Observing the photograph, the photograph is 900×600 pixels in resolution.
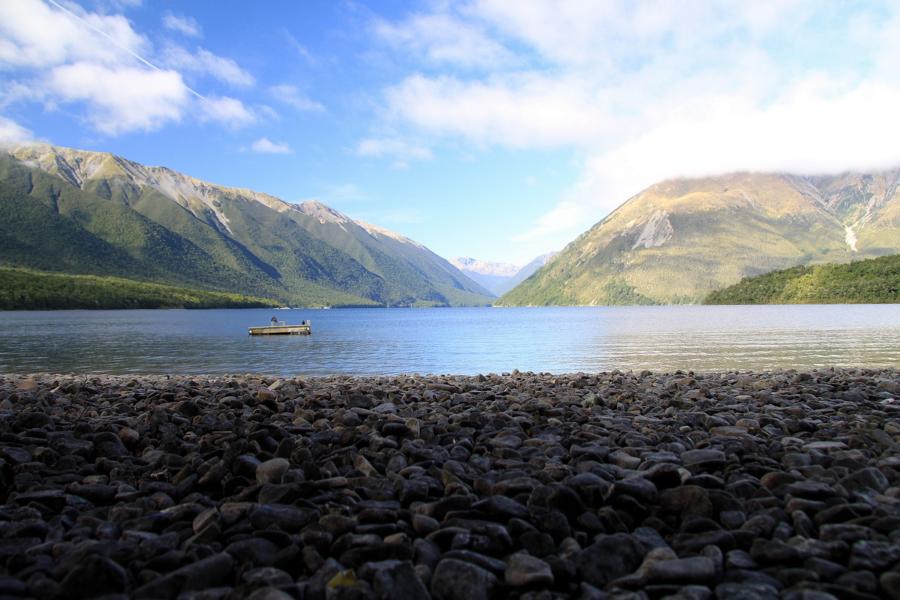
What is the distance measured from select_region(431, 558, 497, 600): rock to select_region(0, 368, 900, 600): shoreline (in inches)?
0.5

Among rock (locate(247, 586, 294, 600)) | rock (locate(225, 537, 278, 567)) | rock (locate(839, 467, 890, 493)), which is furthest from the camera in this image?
rock (locate(839, 467, 890, 493))

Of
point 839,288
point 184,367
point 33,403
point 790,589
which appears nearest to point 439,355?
point 184,367

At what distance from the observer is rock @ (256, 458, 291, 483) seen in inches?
228

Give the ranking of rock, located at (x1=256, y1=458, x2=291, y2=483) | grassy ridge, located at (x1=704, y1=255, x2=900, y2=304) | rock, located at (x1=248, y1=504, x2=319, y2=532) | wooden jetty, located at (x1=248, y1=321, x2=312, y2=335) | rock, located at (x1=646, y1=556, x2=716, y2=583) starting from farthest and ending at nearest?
1. grassy ridge, located at (x1=704, y1=255, x2=900, y2=304)
2. wooden jetty, located at (x1=248, y1=321, x2=312, y2=335)
3. rock, located at (x1=256, y1=458, x2=291, y2=483)
4. rock, located at (x1=248, y1=504, x2=319, y2=532)
5. rock, located at (x1=646, y1=556, x2=716, y2=583)

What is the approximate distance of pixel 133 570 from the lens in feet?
12.9

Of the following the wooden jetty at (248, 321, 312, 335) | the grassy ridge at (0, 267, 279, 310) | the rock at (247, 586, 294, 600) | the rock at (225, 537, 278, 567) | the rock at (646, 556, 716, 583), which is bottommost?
the wooden jetty at (248, 321, 312, 335)

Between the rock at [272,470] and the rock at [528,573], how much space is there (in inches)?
114

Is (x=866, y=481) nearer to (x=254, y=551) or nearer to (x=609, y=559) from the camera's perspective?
(x=609, y=559)

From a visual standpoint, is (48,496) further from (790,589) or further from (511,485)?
(790,589)

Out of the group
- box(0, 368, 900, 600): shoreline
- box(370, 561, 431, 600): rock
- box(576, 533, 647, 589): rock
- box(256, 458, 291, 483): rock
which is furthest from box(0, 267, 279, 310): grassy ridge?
box(576, 533, 647, 589): rock

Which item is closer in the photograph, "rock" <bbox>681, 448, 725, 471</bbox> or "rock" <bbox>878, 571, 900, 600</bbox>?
"rock" <bbox>878, 571, 900, 600</bbox>

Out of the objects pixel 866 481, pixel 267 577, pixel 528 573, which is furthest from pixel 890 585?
pixel 267 577

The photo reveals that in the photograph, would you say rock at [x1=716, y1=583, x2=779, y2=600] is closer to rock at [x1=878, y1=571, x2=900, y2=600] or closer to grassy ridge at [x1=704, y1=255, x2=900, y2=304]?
rock at [x1=878, y1=571, x2=900, y2=600]

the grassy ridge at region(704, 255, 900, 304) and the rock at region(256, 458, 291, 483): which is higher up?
the grassy ridge at region(704, 255, 900, 304)
